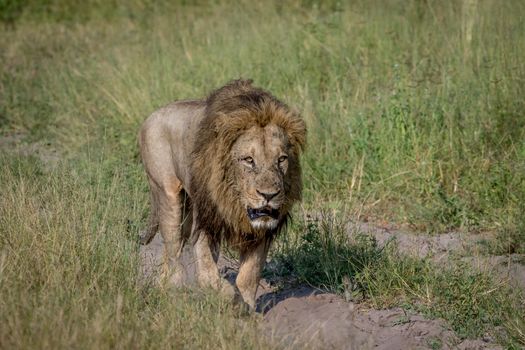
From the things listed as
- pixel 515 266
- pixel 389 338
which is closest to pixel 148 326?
pixel 389 338

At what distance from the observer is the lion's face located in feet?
15.8

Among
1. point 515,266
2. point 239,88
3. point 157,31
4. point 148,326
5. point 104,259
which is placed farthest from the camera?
point 157,31

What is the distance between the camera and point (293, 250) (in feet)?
20.0

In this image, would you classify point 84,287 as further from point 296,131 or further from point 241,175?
point 296,131

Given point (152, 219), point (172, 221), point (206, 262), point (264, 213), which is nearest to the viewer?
point (264, 213)

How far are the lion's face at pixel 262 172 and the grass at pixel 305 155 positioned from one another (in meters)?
0.54

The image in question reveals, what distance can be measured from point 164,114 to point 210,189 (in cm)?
99

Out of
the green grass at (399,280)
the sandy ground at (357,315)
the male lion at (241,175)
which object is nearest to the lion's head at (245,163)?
the male lion at (241,175)

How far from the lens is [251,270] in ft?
17.1

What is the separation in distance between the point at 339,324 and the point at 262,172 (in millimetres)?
928

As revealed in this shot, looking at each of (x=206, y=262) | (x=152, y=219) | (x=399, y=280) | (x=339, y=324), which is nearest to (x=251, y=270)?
(x=206, y=262)

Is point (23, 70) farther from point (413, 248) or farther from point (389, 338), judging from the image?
point (389, 338)

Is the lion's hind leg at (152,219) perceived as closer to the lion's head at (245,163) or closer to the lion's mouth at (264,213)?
→ the lion's head at (245,163)

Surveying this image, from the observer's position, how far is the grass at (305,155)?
4.47 meters
